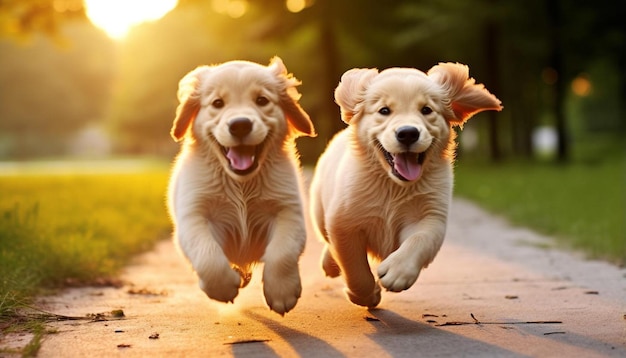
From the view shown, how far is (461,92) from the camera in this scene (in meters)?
5.13

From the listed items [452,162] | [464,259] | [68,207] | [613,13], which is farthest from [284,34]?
[452,162]

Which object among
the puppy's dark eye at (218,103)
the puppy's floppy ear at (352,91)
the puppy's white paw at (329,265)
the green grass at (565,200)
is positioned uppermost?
the green grass at (565,200)

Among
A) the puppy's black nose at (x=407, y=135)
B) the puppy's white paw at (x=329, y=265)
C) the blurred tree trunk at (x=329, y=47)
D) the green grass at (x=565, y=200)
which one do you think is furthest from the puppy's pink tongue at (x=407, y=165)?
the blurred tree trunk at (x=329, y=47)

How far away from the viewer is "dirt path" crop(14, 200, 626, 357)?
169 inches

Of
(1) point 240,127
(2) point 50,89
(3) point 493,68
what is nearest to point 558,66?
(3) point 493,68

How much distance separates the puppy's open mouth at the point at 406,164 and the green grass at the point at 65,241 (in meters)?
2.29

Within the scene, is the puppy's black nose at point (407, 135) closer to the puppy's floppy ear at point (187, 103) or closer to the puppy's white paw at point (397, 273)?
the puppy's white paw at point (397, 273)

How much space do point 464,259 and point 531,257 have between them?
69 cm

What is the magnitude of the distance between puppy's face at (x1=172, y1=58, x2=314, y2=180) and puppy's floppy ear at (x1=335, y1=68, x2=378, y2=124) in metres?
0.31

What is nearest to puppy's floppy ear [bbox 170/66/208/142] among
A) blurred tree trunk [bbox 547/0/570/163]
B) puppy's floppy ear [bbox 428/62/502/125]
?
puppy's floppy ear [bbox 428/62/502/125]

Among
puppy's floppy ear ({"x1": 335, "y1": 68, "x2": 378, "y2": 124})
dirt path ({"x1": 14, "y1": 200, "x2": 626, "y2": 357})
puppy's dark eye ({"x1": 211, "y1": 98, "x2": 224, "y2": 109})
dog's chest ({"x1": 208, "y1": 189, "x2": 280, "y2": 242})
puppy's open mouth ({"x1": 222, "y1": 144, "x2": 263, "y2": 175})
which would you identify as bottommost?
dirt path ({"x1": 14, "y1": 200, "x2": 626, "y2": 357})

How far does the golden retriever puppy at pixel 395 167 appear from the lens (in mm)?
4727

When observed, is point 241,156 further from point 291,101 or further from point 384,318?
point 384,318

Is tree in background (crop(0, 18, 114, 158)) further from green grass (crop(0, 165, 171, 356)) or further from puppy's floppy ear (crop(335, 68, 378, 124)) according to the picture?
puppy's floppy ear (crop(335, 68, 378, 124))
